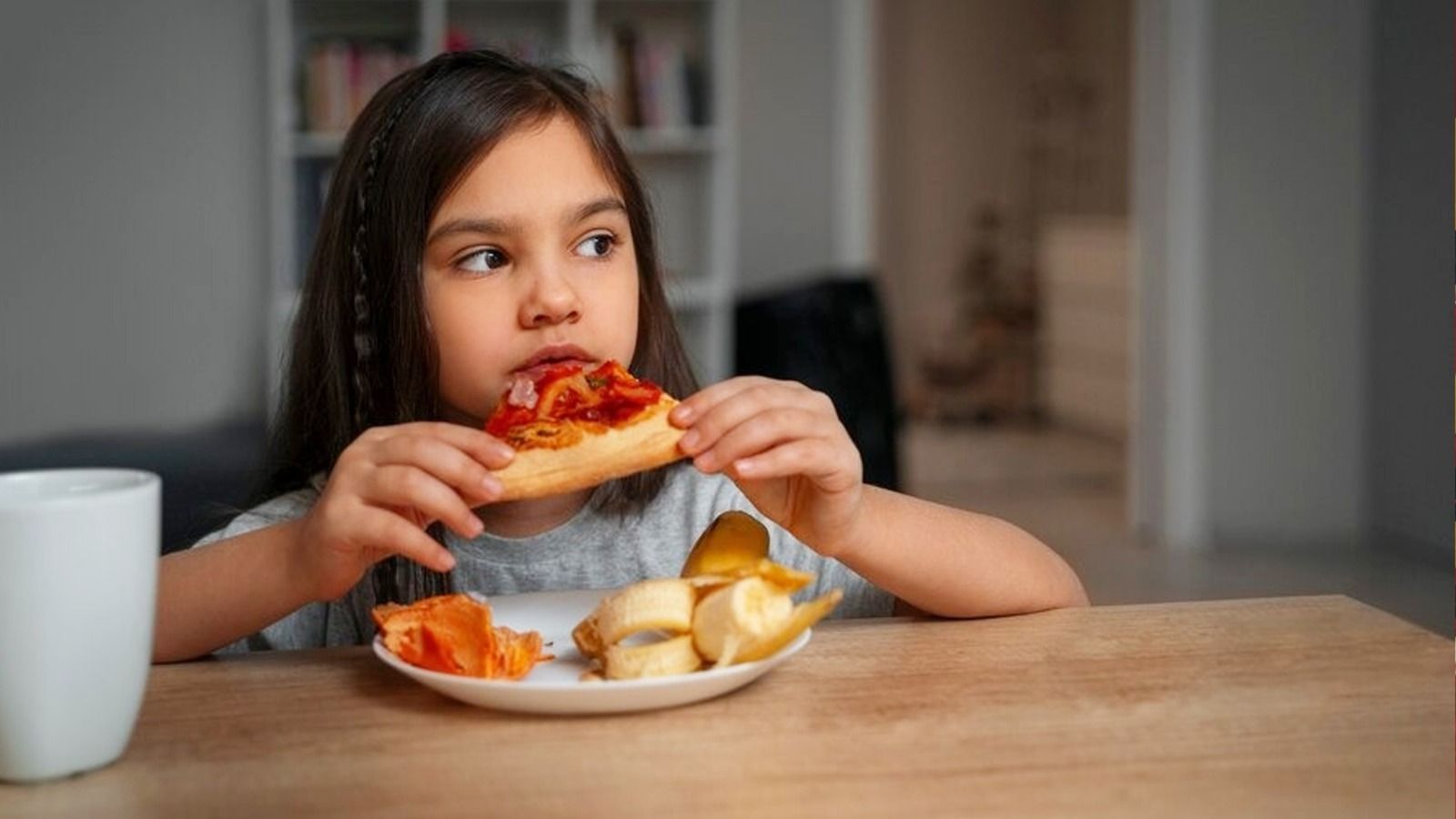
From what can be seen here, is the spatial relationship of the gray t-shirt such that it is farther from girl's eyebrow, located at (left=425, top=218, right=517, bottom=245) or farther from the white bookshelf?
the white bookshelf

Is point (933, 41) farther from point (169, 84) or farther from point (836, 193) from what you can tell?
point (169, 84)

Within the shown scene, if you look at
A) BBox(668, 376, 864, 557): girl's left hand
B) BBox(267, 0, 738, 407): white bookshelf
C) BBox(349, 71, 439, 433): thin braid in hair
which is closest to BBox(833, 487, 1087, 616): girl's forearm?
BBox(668, 376, 864, 557): girl's left hand

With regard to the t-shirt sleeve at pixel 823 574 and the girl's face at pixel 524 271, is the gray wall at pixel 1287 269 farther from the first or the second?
the girl's face at pixel 524 271

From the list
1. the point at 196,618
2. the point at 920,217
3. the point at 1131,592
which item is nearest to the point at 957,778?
the point at 196,618

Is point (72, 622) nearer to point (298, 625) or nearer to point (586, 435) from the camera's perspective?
point (586, 435)

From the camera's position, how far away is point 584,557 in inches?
59.6

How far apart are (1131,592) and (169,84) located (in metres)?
3.27

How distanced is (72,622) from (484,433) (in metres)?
0.27

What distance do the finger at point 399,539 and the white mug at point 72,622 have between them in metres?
0.17

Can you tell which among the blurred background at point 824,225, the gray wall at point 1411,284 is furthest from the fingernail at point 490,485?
the gray wall at point 1411,284

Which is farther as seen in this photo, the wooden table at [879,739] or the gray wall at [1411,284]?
the gray wall at [1411,284]

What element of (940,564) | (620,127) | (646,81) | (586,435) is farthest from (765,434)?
(646,81)

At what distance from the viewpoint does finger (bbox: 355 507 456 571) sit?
97 centimetres

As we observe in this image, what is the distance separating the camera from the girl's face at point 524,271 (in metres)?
1.28
